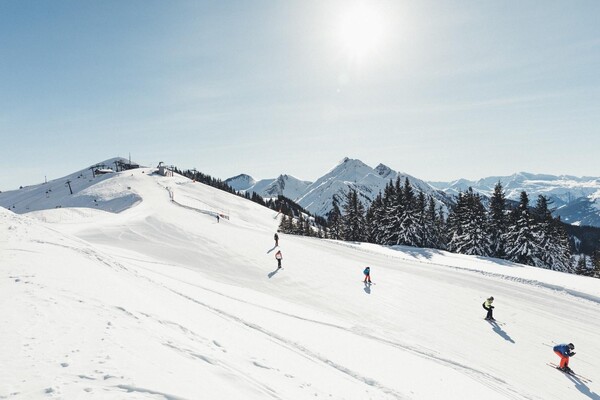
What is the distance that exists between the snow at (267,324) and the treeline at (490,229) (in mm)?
13704

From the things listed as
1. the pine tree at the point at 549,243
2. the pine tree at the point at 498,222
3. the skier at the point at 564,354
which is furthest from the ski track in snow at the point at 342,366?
the pine tree at the point at 498,222

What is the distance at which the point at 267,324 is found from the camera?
47.0ft

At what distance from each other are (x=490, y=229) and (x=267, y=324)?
45395mm

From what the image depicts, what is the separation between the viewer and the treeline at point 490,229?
43625 millimetres

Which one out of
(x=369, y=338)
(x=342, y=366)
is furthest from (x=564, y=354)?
(x=342, y=366)

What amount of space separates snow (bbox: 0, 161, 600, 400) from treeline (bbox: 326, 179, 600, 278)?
45.0ft

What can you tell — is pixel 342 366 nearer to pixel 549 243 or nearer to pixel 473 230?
pixel 473 230

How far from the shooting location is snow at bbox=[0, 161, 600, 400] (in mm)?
7312

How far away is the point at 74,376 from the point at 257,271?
21.0 metres

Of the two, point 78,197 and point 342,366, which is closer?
point 342,366

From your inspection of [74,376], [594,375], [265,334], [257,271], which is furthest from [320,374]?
[257,271]

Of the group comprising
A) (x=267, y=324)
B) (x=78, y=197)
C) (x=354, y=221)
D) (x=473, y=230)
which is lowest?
(x=267, y=324)

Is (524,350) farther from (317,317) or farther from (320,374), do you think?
(320,374)

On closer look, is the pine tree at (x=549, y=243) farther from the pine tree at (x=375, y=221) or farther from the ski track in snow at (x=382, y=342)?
the ski track in snow at (x=382, y=342)
